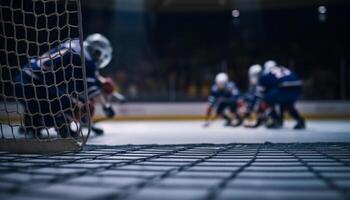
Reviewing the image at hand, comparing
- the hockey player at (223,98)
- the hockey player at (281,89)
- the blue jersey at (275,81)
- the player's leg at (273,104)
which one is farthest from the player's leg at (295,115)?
the hockey player at (223,98)

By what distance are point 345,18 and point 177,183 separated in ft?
34.9

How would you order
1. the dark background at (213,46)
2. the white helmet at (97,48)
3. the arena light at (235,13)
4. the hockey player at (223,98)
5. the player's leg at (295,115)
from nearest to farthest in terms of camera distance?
the white helmet at (97,48), the player's leg at (295,115), the hockey player at (223,98), the dark background at (213,46), the arena light at (235,13)

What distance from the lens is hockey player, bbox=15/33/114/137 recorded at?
4.02 m

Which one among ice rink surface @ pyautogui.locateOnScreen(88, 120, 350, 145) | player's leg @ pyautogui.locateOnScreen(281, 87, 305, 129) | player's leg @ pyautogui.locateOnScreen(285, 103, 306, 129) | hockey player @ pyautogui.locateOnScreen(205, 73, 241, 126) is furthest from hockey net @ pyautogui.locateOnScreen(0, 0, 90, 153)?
hockey player @ pyautogui.locateOnScreen(205, 73, 241, 126)

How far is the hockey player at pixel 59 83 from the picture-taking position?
4.02 m

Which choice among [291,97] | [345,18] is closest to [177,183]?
[291,97]

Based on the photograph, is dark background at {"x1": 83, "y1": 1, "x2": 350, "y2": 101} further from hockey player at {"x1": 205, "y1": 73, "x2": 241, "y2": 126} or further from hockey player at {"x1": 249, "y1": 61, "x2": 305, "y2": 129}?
hockey player at {"x1": 249, "y1": 61, "x2": 305, "y2": 129}

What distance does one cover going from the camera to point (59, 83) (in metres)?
4.15

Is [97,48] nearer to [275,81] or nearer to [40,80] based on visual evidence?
[40,80]

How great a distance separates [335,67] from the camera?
10.0 meters

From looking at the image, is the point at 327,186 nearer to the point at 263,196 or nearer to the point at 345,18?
the point at 263,196

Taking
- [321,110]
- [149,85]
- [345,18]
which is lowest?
[321,110]

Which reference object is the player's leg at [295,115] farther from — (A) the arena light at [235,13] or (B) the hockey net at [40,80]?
(A) the arena light at [235,13]

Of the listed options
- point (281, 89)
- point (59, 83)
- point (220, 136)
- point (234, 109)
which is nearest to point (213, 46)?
point (234, 109)
